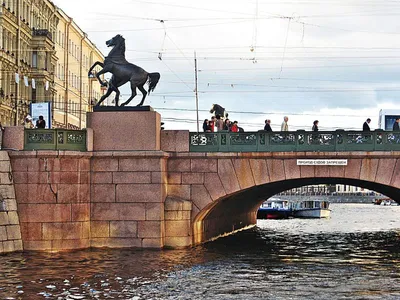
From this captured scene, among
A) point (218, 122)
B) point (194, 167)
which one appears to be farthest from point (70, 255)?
point (218, 122)

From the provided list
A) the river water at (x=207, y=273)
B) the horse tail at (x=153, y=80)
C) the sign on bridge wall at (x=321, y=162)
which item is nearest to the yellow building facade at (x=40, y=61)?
the horse tail at (x=153, y=80)

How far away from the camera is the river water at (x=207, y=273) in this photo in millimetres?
18484

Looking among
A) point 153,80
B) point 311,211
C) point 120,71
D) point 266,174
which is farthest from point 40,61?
point 266,174

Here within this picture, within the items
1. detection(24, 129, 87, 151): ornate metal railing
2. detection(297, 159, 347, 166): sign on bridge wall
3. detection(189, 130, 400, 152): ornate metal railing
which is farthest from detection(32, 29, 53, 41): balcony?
detection(297, 159, 347, 166): sign on bridge wall

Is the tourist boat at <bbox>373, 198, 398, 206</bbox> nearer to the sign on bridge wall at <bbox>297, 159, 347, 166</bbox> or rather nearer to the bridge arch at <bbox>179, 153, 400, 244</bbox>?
the bridge arch at <bbox>179, 153, 400, 244</bbox>

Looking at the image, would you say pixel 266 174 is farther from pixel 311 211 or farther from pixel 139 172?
pixel 311 211

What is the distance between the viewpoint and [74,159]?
26.4m

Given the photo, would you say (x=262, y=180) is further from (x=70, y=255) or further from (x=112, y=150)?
(x=70, y=255)

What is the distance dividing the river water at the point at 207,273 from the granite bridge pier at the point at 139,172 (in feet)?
2.83

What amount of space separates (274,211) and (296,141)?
3419 centimetres

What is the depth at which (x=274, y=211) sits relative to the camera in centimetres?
6128

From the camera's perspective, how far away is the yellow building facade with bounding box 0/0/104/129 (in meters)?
52.8

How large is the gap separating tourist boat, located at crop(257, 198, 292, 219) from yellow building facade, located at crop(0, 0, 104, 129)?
50.2 feet

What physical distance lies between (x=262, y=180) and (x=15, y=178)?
24.4 feet
